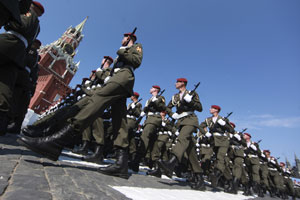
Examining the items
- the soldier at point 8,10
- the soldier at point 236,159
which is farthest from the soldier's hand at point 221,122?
the soldier at point 8,10

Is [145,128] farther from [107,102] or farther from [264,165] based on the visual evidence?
[264,165]

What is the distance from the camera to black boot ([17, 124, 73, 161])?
2115mm

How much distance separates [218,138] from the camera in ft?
19.6

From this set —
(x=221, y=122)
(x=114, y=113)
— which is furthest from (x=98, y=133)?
(x=221, y=122)

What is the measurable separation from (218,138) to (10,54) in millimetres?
5792

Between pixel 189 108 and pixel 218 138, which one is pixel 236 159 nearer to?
pixel 218 138

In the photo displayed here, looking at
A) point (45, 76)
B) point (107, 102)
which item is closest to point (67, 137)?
point (107, 102)

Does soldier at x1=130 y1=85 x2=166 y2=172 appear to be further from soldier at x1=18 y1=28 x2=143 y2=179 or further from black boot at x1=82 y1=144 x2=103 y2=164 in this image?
soldier at x1=18 y1=28 x2=143 y2=179

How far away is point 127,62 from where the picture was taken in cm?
297

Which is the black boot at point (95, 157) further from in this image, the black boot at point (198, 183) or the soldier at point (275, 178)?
the soldier at point (275, 178)

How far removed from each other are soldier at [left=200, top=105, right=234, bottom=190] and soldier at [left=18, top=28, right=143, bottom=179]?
11.0 feet

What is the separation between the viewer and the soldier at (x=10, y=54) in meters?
2.31

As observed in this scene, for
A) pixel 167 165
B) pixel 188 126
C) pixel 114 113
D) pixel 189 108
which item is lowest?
pixel 167 165

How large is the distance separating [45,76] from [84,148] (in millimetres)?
43146
